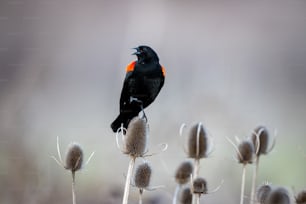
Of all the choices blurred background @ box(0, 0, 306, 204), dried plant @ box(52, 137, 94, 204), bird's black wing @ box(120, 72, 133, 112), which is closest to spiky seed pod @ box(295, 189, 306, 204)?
dried plant @ box(52, 137, 94, 204)

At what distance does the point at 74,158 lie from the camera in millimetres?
1669

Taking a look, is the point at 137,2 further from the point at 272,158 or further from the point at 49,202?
the point at 49,202

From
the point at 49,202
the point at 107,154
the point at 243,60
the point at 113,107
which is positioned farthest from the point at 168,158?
the point at 243,60

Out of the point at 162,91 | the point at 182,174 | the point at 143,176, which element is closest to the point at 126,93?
the point at 182,174

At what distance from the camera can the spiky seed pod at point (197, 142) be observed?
1.73 meters

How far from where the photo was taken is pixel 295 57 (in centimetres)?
479

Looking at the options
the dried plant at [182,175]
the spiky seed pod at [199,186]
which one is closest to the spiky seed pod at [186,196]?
the dried plant at [182,175]

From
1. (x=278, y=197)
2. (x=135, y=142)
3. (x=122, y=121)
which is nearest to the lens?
(x=278, y=197)

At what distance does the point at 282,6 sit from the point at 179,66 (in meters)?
1.66

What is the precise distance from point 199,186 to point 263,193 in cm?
18

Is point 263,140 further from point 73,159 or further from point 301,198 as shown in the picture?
point 73,159

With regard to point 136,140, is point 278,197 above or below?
below

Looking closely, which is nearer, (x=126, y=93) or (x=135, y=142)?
(x=135, y=142)

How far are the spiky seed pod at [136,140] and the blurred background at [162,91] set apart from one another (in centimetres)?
71
